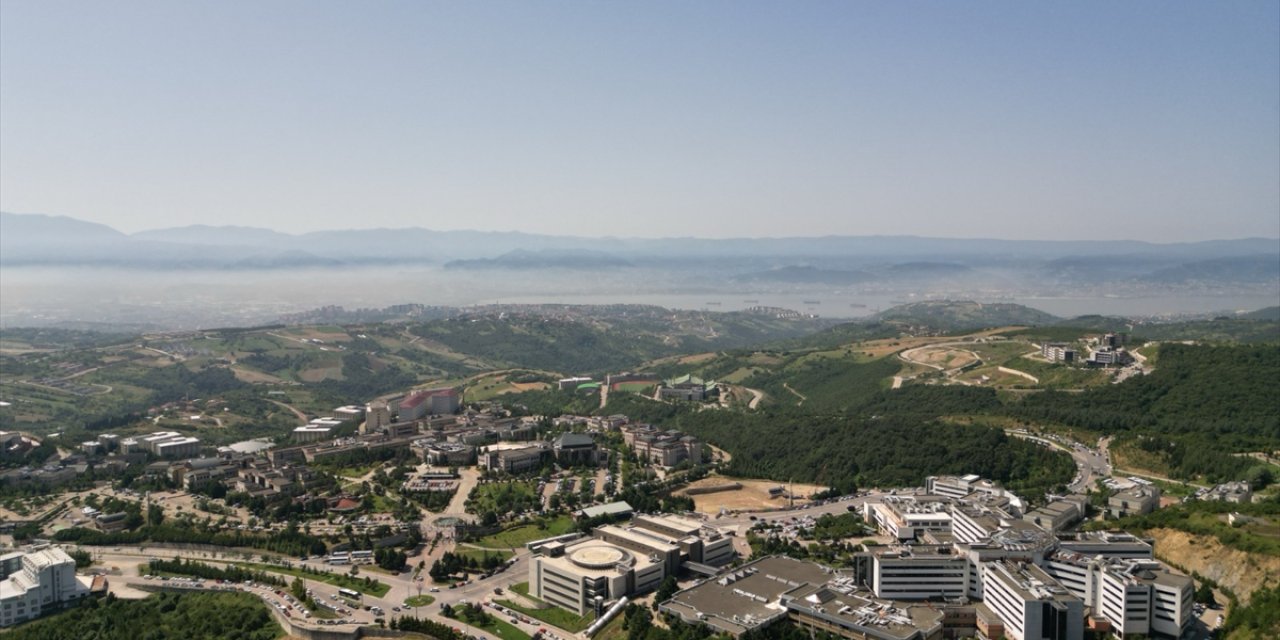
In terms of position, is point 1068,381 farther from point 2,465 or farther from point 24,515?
point 2,465

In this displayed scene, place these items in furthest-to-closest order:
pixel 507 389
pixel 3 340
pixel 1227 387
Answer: pixel 3 340, pixel 507 389, pixel 1227 387

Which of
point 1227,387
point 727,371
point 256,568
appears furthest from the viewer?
point 727,371

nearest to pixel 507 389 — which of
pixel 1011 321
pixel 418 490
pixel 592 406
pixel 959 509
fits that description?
pixel 592 406

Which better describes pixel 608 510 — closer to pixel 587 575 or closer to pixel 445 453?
pixel 587 575

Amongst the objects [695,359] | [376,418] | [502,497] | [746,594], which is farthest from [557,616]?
[695,359]

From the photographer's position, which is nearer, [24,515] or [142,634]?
[142,634]
